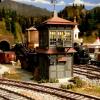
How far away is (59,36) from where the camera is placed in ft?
113

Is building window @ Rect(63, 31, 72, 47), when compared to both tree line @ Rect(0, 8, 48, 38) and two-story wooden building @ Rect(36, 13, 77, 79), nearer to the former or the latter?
two-story wooden building @ Rect(36, 13, 77, 79)

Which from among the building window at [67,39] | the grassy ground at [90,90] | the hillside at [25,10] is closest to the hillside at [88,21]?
the hillside at [25,10]

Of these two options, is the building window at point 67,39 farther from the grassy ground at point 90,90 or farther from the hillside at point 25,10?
the hillside at point 25,10

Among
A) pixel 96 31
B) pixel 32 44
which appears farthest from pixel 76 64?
pixel 96 31

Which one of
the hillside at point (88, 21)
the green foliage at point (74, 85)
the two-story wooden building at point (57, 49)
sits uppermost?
the hillside at point (88, 21)

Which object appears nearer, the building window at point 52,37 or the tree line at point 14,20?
the building window at point 52,37

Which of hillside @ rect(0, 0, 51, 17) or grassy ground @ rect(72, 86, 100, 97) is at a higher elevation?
hillside @ rect(0, 0, 51, 17)

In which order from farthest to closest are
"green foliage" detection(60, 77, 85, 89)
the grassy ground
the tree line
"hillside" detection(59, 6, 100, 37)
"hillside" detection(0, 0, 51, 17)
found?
"hillside" detection(0, 0, 51, 17) → the tree line → "hillside" detection(59, 6, 100, 37) → "green foliage" detection(60, 77, 85, 89) → the grassy ground

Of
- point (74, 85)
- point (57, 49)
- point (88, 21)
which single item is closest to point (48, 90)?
point (74, 85)

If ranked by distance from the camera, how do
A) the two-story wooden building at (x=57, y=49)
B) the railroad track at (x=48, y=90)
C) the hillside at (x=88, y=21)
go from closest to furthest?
1. the railroad track at (x=48, y=90)
2. the two-story wooden building at (x=57, y=49)
3. the hillside at (x=88, y=21)

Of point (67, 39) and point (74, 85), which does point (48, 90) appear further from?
point (67, 39)

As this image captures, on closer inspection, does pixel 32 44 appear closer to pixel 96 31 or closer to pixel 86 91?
pixel 86 91

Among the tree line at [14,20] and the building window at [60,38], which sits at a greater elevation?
the tree line at [14,20]

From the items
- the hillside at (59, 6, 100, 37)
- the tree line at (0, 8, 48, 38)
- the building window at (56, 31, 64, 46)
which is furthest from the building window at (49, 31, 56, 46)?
the tree line at (0, 8, 48, 38)
